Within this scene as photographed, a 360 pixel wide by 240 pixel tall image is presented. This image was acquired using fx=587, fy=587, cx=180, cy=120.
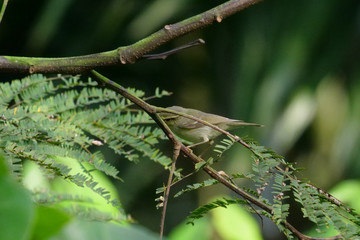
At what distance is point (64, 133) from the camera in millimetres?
1157

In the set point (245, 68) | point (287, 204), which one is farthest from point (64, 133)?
point (245, 68)

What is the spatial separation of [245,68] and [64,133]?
12.8ft

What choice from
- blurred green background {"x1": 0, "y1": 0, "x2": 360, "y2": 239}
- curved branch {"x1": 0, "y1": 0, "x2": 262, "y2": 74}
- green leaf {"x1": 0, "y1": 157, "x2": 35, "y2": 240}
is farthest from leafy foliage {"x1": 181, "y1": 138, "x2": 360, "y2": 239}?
blurred green background {"x1": 0, "y1": 0, "x2": 360, "y2": 239}

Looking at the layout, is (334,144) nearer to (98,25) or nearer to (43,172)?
(98,25)

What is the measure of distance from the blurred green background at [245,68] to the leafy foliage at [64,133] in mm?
3278

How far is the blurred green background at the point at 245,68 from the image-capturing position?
4805 mm

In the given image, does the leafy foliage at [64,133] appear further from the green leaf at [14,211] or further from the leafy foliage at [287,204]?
the green leaf at [14,211]

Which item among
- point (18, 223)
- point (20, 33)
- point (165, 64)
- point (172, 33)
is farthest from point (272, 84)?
point (18, 223)

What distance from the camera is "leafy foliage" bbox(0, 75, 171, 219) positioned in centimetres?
104

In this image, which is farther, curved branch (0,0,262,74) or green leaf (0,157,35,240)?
curved branch (0,0,262,74)

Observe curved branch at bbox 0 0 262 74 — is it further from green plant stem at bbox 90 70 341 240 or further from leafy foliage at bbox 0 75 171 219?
leafy foliage at bbox 0 75 171 219

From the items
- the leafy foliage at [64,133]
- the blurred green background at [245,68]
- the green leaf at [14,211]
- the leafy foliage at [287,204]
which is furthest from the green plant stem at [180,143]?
the blurred green background at [245,68]

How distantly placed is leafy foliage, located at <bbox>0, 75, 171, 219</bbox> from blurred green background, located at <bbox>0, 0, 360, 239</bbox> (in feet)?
10.8

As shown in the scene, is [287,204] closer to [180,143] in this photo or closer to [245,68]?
[180,143]
